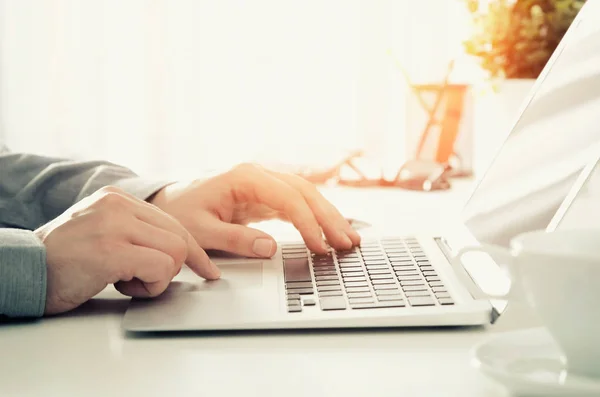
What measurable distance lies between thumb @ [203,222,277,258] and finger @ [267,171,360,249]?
0.23 feet

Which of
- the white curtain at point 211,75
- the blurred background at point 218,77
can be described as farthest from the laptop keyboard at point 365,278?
the white curtain at point 211,75

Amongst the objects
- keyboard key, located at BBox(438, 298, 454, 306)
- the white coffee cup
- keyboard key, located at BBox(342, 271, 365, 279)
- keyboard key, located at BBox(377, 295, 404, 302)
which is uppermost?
the white coffee cup

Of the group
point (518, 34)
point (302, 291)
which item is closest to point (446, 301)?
point (302, 291)

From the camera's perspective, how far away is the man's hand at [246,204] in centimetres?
80

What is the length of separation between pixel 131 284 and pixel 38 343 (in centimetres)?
10

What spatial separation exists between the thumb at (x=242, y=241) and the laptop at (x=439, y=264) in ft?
0.04

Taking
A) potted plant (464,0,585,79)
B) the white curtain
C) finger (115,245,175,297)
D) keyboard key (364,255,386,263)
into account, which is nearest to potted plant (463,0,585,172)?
potted plant (464,0,585,79)

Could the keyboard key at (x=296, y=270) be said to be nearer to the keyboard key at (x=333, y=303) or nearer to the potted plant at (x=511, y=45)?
the keyboard key at (x=333, y=303)

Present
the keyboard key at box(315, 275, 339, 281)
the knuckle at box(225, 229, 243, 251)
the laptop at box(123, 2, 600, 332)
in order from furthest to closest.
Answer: the knuckle at box(225, 229, 243, 251), the keyboard key at box(315, 275, 339, 281), the laptop at box(123, 2, 600, 332)

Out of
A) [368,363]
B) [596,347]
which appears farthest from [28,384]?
[596,347]

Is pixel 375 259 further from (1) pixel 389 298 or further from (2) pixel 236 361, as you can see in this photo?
(2) pixel 236 361

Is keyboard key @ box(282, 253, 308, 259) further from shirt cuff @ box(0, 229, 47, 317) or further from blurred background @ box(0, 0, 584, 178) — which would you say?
blurred background @ box(0, 0, 584, 178)

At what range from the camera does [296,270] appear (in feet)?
2.43

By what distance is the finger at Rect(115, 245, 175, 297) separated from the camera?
64 centimetres
